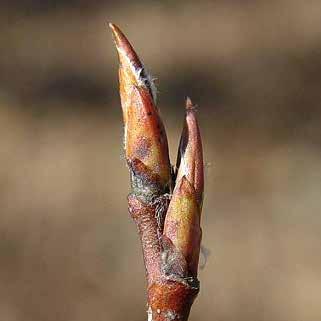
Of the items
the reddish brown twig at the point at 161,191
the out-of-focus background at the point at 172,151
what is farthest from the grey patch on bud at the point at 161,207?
the out-of-focus background at the point at 172,151

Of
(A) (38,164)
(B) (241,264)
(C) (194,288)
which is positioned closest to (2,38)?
(A) (38,164)

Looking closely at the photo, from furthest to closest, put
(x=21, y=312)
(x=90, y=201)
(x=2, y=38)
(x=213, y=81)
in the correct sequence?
(x=2, y=38), (x=213, y=81), (x=90, y=201), (x=21, y=312)

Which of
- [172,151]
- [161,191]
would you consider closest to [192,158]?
[161,191]

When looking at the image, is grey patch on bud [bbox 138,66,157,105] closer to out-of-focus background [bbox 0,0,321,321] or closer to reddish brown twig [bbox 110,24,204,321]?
reddish brown twig [bbox 110,24,204,321]

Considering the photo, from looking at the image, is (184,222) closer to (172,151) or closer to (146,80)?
(146,80)

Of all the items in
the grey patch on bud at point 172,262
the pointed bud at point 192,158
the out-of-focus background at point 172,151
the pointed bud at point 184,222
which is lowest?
the grey patch on bud at point 172,262

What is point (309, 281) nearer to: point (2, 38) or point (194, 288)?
point (2, 38)

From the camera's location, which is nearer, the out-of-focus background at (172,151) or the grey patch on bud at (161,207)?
the grey patch on bud at (161,207)

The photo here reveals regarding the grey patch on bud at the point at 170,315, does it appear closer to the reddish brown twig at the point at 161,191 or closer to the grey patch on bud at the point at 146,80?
the reddish brown twig at the point at 161,191
